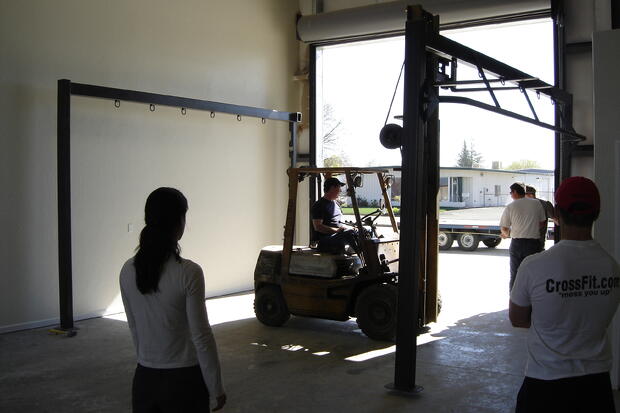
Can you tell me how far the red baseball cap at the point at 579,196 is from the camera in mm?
2619

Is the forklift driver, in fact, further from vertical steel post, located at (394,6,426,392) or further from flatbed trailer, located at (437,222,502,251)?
flatbed trailer, located at (437,222,502,251)

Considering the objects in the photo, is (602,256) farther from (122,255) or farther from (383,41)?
(383,41)

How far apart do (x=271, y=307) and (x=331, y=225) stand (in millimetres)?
1383

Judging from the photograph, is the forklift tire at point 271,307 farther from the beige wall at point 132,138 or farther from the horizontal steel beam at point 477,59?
the horizontal steel beam at point 477,59

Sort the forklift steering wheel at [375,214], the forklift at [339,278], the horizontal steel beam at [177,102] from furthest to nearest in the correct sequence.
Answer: the horizontal steel beam at [177,102]
the forklift steering wheel at [375,214]
the forklift at [339,278]

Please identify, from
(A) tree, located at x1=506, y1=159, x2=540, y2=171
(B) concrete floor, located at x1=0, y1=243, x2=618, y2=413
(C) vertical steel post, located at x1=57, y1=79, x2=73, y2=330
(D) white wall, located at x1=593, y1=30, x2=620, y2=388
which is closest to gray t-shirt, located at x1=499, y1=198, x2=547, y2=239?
(B) concrete floor, located at x1=0, y1=243, x2=618, y2=413

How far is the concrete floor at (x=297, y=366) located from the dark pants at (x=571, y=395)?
8.33ft

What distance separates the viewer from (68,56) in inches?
327

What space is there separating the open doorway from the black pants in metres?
4.67

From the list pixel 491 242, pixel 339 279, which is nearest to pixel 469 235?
pixel 491 242

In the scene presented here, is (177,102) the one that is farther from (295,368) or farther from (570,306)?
(570,306)

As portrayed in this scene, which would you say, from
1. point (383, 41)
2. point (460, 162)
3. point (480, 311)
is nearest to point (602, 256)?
point (480, 311)

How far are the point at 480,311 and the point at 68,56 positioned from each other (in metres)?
6.89

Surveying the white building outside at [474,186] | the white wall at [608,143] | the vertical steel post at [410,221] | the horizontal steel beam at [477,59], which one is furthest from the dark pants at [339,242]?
the white building outside at [474,186]
